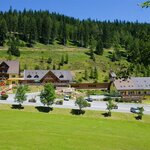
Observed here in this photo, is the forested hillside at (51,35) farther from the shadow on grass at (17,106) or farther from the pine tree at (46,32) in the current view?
the shadow on grass at (17,106)

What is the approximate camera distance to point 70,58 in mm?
147625

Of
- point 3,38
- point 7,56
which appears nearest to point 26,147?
point 7,56

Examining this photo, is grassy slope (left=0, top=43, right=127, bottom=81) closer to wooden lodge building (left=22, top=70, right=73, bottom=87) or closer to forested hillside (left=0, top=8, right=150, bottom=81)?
forested hillside (left=0, top=8, right=150, bottom=81)

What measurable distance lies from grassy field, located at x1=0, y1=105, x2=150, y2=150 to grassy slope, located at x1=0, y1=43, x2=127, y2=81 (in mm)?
59516

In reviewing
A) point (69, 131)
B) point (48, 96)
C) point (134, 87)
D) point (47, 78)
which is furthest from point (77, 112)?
point (47, 78)

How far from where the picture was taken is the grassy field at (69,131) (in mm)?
35625

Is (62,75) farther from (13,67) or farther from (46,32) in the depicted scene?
(46,32)

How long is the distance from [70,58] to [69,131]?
100794 mm

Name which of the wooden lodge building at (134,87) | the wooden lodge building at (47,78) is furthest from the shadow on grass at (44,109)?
the wooden lodge building at (47,78)

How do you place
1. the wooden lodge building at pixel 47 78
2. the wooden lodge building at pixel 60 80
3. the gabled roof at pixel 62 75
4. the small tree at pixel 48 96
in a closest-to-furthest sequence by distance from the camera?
the small tree at pixel 48 96
the wooden lodge building at pixel 60 80
the wooden lodge building at pixel 47 78
the gabled roof at pixel 62 75

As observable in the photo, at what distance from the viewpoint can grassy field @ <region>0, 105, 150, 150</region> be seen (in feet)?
117

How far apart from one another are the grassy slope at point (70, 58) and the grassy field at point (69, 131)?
59.5 meters

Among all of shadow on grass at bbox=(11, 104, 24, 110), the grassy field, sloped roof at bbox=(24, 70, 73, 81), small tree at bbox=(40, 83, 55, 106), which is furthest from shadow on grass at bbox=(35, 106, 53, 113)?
sloped roof at bbox=(24, 70, 73, 81)

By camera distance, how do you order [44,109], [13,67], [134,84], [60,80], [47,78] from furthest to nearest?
[13,67] → [60,80] → [47,78] → [134,84] → [44,109]
